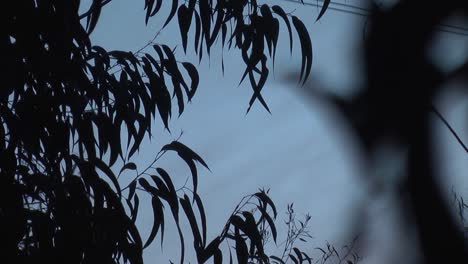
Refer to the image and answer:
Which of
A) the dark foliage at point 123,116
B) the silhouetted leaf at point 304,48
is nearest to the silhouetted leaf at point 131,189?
the dark foliage at point 123,116

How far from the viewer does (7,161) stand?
1470 millimetres

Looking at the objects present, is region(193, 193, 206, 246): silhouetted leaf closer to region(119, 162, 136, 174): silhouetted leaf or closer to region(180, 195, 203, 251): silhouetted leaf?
region(180, 195, 203, 251): silhouetted leaf

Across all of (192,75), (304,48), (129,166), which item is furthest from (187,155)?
(304,48)

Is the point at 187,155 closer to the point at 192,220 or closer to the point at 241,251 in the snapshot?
the point at 192,220

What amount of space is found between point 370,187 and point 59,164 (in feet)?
2.47

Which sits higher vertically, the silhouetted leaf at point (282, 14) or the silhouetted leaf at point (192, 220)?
the silhouetted leaf at point (282, 14)

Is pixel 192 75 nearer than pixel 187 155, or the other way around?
pixel 187 155

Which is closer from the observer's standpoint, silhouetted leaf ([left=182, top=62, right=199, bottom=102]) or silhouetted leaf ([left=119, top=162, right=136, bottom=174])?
silhouetted leaf ([left=119, top=162, right=136, bottom=174])

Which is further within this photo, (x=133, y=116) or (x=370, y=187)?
(x=133, y=116)

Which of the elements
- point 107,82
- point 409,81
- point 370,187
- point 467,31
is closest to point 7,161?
point 107,82

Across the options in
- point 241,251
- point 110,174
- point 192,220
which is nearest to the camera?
point 110,174

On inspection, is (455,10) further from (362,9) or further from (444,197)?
(444,197)

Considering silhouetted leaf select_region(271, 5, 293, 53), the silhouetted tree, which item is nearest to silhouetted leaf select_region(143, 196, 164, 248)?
the silhouetted tree

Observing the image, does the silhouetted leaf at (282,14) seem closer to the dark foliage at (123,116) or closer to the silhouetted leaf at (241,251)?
the dark foliage at (123,116)
